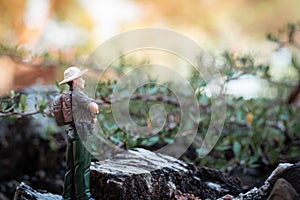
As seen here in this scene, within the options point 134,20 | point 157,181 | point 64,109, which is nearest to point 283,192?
point 157,181

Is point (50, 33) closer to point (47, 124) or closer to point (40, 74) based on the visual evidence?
point (40, 74)

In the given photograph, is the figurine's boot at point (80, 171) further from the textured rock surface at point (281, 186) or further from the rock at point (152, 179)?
the textured rock surface at point (281, 186)

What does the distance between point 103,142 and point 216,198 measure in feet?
0.93

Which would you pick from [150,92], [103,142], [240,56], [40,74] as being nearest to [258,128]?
[240,56]

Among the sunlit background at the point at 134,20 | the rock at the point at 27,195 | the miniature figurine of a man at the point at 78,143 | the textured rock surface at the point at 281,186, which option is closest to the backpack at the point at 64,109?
the miniature figurine of a man at the point at 78,143

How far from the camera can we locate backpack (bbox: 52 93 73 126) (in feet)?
2.18

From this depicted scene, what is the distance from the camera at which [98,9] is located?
2.60 meters

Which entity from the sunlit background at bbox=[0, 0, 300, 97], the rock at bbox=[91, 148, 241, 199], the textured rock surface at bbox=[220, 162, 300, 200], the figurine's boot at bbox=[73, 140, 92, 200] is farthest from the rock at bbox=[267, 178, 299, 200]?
the sunlit background at bbox=[0, 0, 300, 97]

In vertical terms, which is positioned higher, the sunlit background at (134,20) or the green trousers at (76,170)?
the sunlit background at (134,20)

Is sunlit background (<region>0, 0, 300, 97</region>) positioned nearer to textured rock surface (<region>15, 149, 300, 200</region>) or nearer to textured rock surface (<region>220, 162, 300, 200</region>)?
textured rock surface (<region>15, 149, 300, 200</region>)

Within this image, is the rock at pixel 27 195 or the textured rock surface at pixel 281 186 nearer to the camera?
the textured rock surface at pixel 281 186

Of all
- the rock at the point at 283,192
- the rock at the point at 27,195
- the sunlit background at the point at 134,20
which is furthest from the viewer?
the sunlit background at the point at 134,20

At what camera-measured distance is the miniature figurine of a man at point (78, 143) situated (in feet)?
2.18

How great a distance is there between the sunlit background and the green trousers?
149 cm
